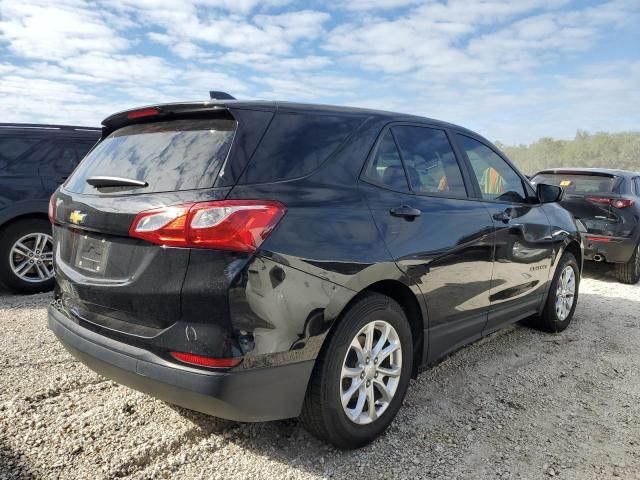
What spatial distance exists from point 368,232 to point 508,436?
141cm

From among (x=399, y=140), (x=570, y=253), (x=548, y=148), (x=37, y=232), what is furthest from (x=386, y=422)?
(x=548, y=148)

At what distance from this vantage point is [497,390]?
3279 millimetres

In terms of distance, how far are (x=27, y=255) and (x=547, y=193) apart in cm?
526

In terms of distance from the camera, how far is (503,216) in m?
3.53

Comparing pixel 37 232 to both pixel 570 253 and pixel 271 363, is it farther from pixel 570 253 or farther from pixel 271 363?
pixel 570 253

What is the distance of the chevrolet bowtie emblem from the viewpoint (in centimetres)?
237

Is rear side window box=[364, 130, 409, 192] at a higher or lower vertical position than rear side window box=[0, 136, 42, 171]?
higher

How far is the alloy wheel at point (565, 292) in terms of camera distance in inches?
178

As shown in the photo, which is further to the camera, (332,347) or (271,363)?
(332,347)

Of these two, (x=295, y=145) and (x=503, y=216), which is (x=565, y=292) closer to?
(x=503, y=216)

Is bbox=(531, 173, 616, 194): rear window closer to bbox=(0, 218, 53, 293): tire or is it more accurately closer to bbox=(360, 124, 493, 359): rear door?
bbox=(360, 124, 493, 359): rear door

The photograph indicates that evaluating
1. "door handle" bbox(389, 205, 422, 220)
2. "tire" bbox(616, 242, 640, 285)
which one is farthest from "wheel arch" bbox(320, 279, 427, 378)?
"tire" bbox(616, 242, 640, 285)

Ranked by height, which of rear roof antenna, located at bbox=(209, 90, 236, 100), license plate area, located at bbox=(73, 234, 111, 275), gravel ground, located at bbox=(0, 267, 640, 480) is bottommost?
gravel ground, located at bbox=(0, 267, 640, 480)

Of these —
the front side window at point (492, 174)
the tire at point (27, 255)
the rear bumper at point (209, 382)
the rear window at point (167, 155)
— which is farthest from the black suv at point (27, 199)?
the front side window at point (492, 174)
